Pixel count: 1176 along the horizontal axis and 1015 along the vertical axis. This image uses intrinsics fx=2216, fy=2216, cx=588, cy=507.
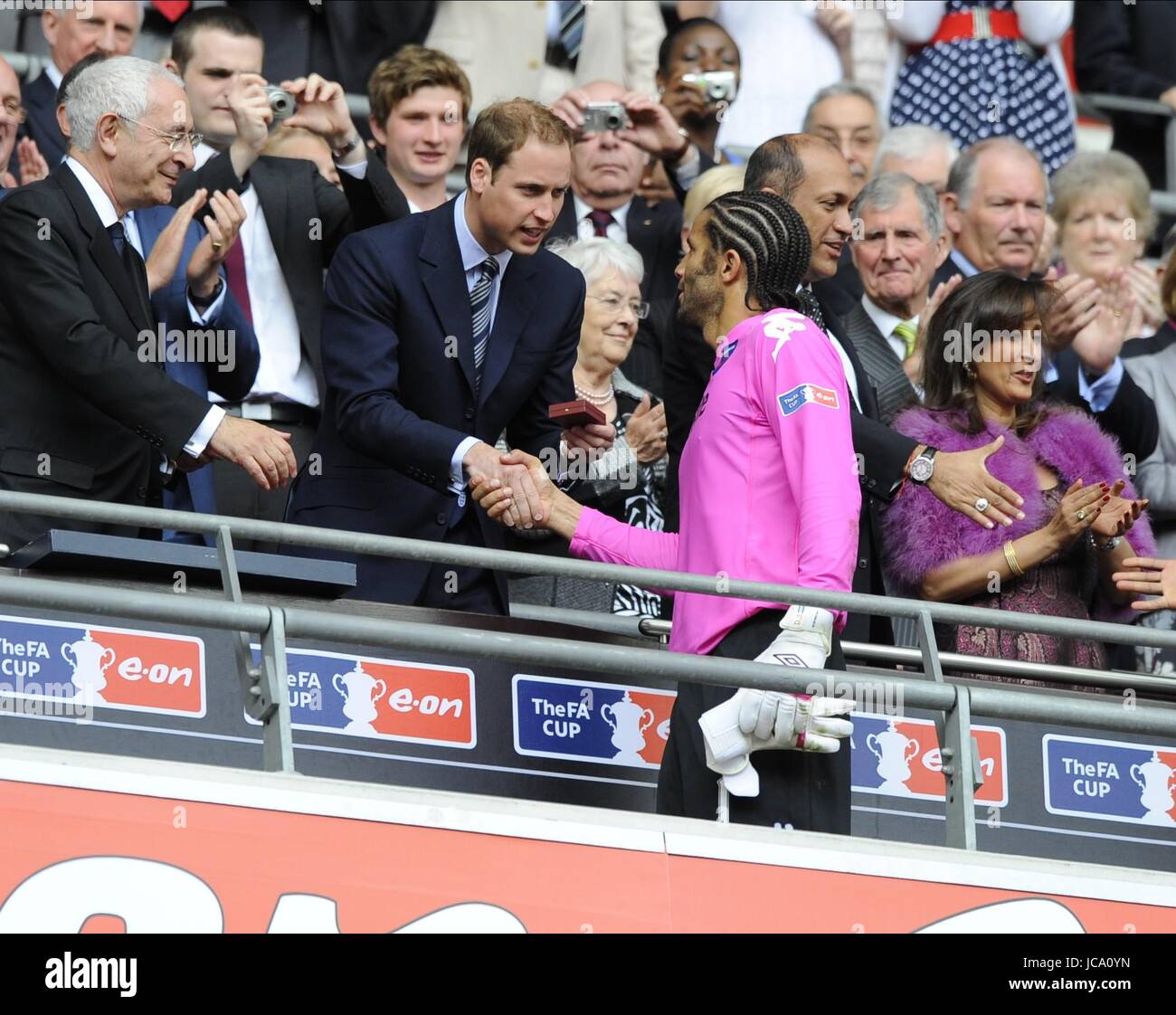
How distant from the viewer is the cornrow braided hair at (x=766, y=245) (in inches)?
218

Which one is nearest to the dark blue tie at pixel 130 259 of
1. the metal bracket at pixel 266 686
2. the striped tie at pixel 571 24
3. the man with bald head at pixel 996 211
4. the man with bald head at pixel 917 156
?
the metal bracket at pixel 266 686

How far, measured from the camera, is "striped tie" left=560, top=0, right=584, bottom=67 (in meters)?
9.88

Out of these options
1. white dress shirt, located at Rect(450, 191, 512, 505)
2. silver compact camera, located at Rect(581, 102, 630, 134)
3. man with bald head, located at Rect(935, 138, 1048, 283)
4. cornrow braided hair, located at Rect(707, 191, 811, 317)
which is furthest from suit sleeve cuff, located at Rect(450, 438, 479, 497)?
man with bald head, located at Rect(935, 138, 1048, 283)

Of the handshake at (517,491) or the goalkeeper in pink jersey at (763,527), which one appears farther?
the handshake at (517,491)

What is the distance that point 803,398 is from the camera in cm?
520

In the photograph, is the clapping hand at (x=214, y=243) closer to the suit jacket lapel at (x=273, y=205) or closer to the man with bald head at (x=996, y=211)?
the suit jacket lapel at (x=273, y=205)

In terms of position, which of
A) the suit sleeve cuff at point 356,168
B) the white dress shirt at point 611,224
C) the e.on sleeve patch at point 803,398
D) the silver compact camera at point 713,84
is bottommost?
the e.on sleeve patch at point 803,398

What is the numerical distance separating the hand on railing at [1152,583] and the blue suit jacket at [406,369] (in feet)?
5.76

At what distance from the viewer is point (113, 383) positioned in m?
5.76

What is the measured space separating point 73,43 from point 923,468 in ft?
12.8

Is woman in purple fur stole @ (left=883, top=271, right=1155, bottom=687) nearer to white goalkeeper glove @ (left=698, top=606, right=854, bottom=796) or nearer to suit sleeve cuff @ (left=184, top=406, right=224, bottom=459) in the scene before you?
white goalkeeper glove @ (left=698, top=606, right=854, bottom=796)

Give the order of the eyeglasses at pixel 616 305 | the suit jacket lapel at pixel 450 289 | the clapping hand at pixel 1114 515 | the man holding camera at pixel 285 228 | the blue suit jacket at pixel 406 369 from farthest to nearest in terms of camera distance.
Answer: the eyeglasses at pixel 616 305 → the man holding camera at pixel 285 228 → the clapping hand at pixel 1114 515 → the suit jacket lapel at pixel 450 289 → the blue suit jacket at pixel 406 369

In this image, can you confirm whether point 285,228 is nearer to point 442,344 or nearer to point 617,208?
point 442,344

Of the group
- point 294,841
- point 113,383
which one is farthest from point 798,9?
point 294,841
